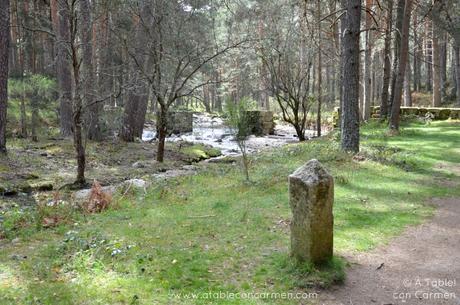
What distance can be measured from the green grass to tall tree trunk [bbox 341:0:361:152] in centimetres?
143

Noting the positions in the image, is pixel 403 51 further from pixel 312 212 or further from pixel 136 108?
pixel 312 212

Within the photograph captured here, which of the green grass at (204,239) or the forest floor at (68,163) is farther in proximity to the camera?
the forest floor at (68,163)

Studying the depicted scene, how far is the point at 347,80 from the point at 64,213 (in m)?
7.55

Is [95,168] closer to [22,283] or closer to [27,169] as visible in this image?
[27,169]

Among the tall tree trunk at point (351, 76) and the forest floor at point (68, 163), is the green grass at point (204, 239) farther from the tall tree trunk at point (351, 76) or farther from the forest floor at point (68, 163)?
the forest floor at point (68, 163)

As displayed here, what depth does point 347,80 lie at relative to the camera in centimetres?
1126

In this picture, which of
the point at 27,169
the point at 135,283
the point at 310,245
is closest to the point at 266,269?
the point at 310,245

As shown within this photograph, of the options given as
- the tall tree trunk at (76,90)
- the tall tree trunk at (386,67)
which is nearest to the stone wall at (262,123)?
the tall tree trunk at (386,67)

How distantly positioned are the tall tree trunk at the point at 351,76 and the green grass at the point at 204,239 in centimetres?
143

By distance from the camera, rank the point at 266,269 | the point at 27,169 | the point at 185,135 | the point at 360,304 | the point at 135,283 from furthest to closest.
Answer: the point at 185,135, the point at 27,169, the point at 266,269, the point at 135,283, the point at 360,304

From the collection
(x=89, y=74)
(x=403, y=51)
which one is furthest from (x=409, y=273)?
(x=403, y=51)

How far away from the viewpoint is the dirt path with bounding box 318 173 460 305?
413 centimetres

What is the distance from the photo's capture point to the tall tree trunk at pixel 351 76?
36.4 feet

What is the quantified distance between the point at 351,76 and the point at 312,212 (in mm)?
7537
